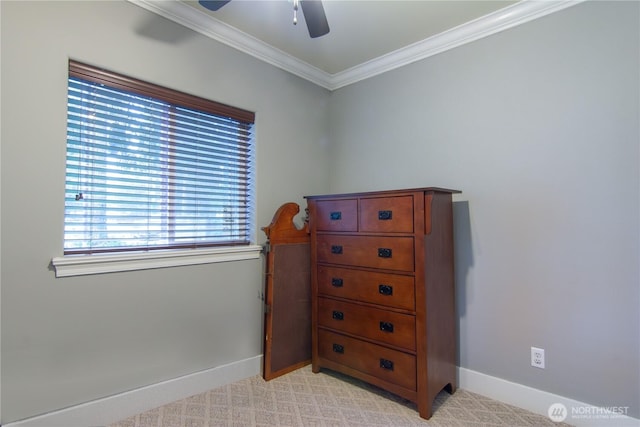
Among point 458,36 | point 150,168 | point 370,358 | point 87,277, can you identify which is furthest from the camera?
point 458,36

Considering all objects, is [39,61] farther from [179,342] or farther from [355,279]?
[355,279]

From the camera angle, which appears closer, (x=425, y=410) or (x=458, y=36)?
(x=425, y=410)

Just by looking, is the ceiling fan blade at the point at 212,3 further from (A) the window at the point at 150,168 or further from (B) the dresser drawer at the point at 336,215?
(B) the dresser drawer at the point at 336,215

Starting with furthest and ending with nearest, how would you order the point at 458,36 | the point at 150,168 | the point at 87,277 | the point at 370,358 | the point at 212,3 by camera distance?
the point at 458,36 → the point at 370,358 → the point at 150,168 → the point at 87,277 → the point at 212,3

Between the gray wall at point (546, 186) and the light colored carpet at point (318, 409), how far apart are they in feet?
0.77

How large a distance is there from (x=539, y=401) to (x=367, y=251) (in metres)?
1.30

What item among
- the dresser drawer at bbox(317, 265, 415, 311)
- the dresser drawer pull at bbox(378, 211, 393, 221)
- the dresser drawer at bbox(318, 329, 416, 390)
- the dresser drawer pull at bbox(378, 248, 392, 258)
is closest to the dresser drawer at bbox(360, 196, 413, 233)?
the dresser drawer pull at bbox(378, 211, 393, 221)

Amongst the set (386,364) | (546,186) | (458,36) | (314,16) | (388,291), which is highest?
(458,36)

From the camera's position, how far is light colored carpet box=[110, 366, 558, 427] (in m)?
1.84

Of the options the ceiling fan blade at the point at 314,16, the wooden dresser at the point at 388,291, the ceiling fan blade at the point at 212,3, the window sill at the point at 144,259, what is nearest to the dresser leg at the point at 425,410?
the wooden dresser at the point at 388,291

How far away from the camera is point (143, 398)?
6.28 ft

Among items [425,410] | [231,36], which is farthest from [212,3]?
[425,410]

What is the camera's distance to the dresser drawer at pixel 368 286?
1985 mm

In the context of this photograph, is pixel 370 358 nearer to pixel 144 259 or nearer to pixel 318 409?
pixel 318 409
